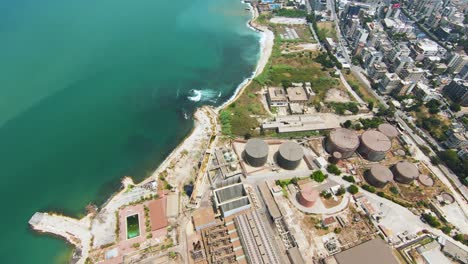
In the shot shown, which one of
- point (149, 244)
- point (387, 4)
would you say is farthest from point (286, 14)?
point (149, 244)

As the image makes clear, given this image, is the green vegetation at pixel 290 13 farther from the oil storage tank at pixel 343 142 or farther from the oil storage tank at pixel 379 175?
the oil storage tank at pixel 379 175

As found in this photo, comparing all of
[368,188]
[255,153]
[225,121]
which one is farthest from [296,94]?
[368,188]

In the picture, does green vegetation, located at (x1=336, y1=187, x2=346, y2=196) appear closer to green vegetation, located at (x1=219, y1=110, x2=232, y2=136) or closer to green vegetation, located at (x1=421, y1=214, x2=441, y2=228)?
green vegetation, located at (x1=421, y1=214, x2=441, y2=228)

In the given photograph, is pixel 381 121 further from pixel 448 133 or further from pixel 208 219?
pixel 208 219

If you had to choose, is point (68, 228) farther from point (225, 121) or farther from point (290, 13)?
point (290, 13)

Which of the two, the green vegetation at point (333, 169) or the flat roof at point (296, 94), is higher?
the flat roof at point (296, 94)

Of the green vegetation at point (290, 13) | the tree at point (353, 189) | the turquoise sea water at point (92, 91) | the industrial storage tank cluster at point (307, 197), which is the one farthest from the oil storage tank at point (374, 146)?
the green vegetation at point (290, 13)
